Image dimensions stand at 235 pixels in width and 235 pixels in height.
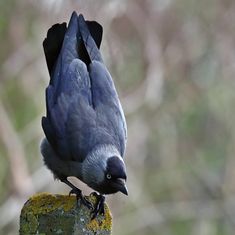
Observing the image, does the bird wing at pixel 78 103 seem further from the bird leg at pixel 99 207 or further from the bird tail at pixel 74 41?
the bird leg at pixel 99 207

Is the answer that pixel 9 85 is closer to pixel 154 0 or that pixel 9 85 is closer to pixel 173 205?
pixel 154 0

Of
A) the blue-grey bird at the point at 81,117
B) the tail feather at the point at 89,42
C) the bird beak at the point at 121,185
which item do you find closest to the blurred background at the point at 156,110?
the tail feather at the point at 89,42

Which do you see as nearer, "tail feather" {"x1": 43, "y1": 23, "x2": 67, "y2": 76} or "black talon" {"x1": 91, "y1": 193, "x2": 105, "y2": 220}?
"black talon" {"x1": 91, "y1": 193, "x2": 105, "y2": 220}

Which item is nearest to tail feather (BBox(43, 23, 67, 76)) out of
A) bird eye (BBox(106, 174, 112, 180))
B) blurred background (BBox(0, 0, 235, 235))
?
bird eye (BBox(106, 174, 112, 180))

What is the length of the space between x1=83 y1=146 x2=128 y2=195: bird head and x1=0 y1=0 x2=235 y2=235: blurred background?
152 inches

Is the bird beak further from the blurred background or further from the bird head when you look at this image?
the blurred background

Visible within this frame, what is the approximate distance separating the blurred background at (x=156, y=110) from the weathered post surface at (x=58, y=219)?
4.87 meters

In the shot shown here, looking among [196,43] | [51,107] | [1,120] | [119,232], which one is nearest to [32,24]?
[1,120]

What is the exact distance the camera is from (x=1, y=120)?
30.3 feet

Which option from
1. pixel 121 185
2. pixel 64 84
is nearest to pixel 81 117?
pixel 64 84

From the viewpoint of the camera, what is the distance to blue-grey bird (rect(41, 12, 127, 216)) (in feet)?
15.6

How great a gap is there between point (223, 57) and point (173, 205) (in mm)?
2049

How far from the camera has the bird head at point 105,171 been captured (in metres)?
4.63

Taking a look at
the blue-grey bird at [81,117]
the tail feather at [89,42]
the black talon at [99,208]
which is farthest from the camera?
the tail feather at [89,42]
